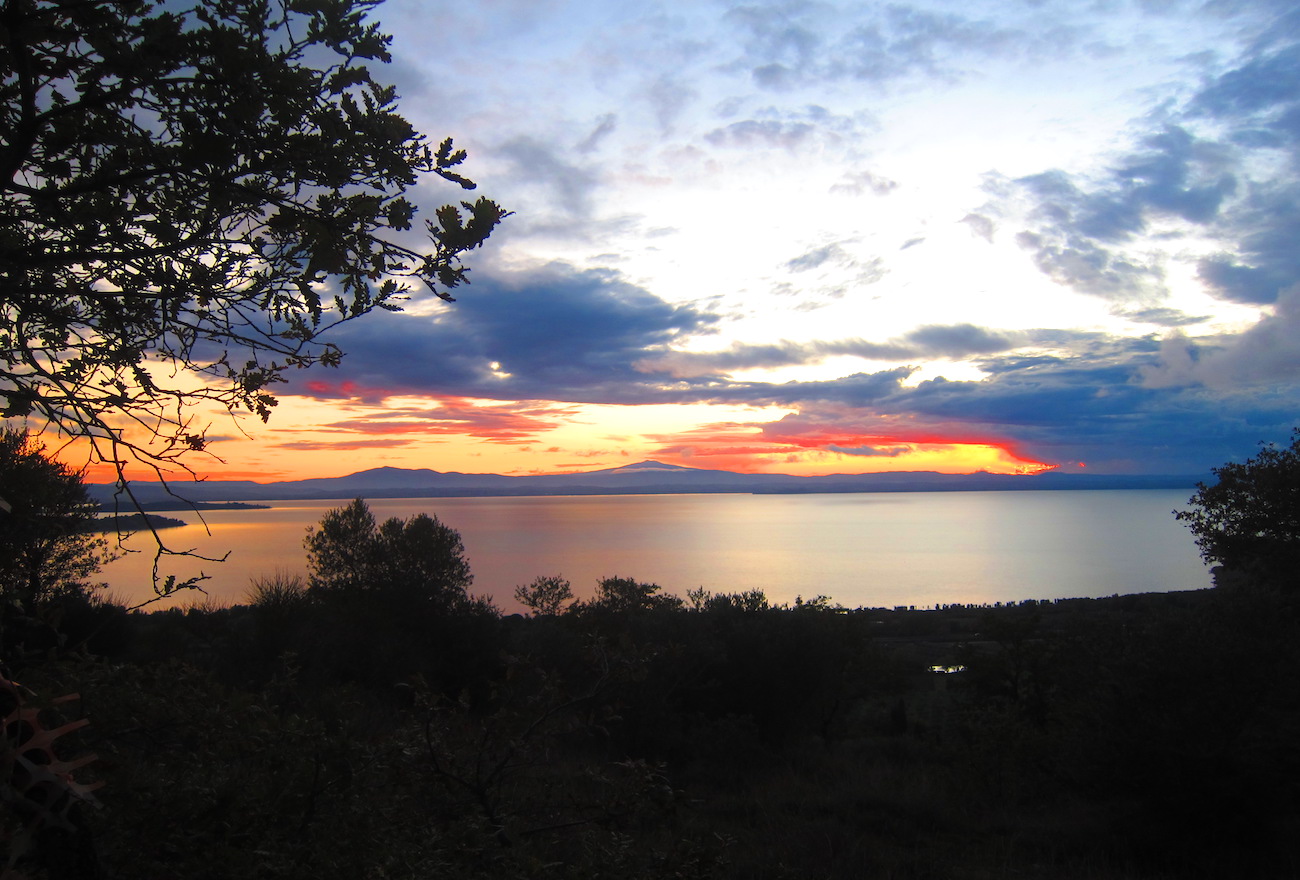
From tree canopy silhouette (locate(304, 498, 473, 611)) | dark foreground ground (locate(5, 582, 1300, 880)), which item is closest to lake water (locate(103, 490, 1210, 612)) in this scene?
tree canopy silhouette (locate(304, 498, 473, 611))

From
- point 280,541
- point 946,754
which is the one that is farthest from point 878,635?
point 280,541

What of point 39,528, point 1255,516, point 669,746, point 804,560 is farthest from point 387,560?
point 804,560

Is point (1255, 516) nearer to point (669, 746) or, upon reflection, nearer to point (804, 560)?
point (669, 746)

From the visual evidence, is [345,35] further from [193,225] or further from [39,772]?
[39,772]

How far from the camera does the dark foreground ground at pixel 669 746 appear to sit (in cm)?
331

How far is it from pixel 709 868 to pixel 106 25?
374 cm

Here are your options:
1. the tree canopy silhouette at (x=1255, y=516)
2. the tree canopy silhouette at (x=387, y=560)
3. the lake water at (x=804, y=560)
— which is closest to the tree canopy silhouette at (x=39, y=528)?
the tree canopy silhouette at (x=387, y=560)

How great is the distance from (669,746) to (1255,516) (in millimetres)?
12603

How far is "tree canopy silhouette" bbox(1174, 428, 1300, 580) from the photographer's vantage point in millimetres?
14766

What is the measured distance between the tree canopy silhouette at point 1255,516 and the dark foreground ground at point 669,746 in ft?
6.53

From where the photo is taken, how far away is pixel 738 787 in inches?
491

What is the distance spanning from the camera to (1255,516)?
1546cm

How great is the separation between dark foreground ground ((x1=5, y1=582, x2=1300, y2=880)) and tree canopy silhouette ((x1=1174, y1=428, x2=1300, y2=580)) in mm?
1990

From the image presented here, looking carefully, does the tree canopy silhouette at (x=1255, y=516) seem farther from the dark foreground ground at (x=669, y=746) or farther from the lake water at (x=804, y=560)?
the lake water at (x=804, y=560)
